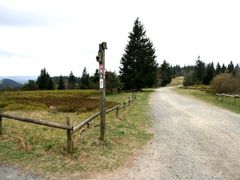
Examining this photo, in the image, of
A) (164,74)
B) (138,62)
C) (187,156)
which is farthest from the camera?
(164,74)

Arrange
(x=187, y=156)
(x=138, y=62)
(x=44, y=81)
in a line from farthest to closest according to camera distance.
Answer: (x=44, y=81)
(x=138, y=62)
(x=187, y=156)

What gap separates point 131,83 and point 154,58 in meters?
6.09

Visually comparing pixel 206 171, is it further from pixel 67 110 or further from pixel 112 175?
pixel 67 110

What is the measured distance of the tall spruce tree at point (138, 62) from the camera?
159ft

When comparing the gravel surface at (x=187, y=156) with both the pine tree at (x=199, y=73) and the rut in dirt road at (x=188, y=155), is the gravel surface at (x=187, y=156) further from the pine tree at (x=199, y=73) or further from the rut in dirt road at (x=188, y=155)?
the pine tree at (x=199, y=73)

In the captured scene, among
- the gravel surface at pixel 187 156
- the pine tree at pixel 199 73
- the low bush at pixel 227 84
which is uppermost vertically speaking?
the pine tree at pixel 199 73

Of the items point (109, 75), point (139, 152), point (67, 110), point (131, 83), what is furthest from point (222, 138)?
point (131, 83)

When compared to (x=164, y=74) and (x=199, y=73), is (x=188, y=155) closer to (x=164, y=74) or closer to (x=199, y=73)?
(x=199, y=73)

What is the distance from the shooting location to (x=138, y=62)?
48875 mm

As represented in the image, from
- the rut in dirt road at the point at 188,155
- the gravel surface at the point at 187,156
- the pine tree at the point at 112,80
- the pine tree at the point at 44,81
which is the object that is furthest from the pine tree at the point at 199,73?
the gravel surface at the point at 187,156

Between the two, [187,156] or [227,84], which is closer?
[187,156]

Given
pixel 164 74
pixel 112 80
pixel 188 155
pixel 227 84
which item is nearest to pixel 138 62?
pixel 112 80

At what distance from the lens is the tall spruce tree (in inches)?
1908

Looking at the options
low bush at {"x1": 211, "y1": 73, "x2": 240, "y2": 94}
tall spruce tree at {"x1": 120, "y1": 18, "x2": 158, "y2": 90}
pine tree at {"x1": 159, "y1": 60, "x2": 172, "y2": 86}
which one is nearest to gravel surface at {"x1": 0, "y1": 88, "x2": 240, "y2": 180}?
low bush at {"x1": 211, "y1": 73, "x2": 240, "y2": 94}
